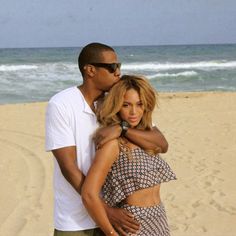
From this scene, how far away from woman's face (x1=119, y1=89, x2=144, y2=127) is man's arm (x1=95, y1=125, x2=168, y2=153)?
0.05 m

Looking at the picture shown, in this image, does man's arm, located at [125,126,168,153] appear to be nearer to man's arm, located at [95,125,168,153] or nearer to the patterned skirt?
man's arm, located at [95,125,168,153]

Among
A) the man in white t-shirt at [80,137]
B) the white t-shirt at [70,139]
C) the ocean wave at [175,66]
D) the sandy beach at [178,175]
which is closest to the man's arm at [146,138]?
the man in white t-shirt at [80,137]

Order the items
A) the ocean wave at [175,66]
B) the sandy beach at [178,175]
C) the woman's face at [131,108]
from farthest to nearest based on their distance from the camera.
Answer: the ocean wave at [175,66] < the sandy beach at [178,175] < the woman's face at [131,108]

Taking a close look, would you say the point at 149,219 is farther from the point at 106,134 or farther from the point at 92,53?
the point at 92,53

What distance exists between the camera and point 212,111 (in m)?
13.4

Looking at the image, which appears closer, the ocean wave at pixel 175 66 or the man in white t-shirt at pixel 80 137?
the man in white t-shirt at pixel 80 137

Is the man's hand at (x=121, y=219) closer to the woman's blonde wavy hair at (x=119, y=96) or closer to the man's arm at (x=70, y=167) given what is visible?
the man's arm at (x=70, y=167)

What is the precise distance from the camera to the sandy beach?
17.0 ft

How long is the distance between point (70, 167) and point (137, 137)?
0.32 meters

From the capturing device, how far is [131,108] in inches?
84.7

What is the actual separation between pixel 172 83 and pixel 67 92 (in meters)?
22.5

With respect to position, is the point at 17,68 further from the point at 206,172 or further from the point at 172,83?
the point at 206,172

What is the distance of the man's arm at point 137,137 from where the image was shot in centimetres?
207

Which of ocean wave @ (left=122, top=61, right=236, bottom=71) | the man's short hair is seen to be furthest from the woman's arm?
ocean wave @ (left=122, top=61, right=236, bottom=71)
